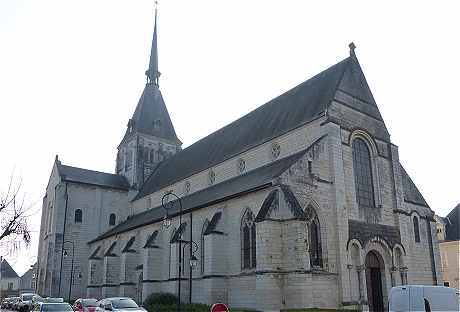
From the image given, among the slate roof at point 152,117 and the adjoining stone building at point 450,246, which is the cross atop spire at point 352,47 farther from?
the slate roof at point 152,117

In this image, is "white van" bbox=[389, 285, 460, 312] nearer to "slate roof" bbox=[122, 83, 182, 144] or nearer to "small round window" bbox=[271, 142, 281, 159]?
"small round window" bbox=[271, 142, 281, 159]

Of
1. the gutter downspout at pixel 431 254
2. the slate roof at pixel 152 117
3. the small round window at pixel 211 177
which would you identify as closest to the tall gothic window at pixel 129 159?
the slate roof at pixel 152 117

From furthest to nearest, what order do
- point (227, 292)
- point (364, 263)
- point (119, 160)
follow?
point (119, 160) → point (227, 292) → point (364, 263)

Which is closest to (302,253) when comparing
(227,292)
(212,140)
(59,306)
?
(227,292)

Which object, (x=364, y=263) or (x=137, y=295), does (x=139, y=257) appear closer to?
(x=137, y=295)

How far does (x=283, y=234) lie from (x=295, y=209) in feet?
4.94

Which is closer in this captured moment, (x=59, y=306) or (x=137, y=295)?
(x=59, y=306)

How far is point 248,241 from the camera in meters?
25.0

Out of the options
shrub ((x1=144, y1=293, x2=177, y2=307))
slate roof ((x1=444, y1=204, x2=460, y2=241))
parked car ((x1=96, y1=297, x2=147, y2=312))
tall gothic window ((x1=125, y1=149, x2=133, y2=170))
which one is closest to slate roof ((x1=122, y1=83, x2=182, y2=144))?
tall gothic window ((x1=125, y1=149, x2=133, y2=170))

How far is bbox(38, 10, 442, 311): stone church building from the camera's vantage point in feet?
71.9

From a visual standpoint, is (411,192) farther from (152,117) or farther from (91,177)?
(91,177)

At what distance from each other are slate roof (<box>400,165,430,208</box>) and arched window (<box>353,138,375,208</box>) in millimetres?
4704

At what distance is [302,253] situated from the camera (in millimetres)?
21016

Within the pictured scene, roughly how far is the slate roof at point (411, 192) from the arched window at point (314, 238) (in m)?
10.3
